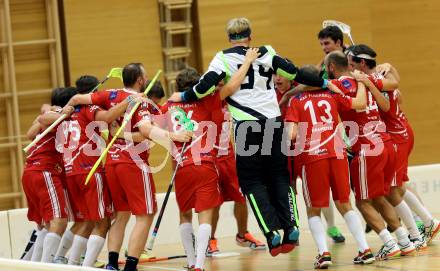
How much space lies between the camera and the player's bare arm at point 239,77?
8.15m

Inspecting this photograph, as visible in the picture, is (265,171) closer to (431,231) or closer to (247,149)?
(247,149)

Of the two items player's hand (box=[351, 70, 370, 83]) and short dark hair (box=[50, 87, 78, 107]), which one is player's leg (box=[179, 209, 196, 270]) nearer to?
short dark hair (box=[50, 87, 78, 107])

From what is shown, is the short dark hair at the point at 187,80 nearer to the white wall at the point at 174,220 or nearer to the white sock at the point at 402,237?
the white sock at the point at 402,237

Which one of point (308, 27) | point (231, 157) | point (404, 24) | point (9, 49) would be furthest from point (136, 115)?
point (404, 24)

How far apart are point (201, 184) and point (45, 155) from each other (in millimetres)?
1904

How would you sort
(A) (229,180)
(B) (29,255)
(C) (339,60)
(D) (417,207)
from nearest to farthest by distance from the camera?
(C) (339,60), (A) (229,180), (D) (417,207), (B) (29,255)

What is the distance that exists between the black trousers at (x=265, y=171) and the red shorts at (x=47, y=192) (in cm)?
199

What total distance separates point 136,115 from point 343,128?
179cm

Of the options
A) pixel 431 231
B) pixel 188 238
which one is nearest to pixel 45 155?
pixel 188 238

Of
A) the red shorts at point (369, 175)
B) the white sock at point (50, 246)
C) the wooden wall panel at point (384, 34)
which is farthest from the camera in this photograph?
the wooden wall panel at point (384, 34)

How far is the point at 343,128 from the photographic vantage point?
29.1ft

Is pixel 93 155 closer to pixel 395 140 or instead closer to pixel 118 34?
pixel 395 140

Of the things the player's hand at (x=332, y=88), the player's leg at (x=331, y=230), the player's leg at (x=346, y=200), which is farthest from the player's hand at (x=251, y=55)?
the player's leg at (x=331, y=230)

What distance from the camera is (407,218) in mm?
9141
